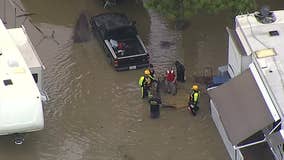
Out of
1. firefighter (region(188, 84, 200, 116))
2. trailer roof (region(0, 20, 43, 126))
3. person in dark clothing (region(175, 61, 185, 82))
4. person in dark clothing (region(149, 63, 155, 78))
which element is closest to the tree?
person in dark clothing (region(175, 61, 185, 82))

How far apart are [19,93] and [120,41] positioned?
19.8ft

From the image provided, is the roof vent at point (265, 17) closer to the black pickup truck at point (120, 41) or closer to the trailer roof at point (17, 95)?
the black pickup truck at point (120, 41)

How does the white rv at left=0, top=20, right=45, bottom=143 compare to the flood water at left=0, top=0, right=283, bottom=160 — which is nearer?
the white rv at left=0, top=20, right=45, bottom=143

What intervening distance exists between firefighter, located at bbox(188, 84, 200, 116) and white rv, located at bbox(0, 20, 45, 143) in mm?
4523

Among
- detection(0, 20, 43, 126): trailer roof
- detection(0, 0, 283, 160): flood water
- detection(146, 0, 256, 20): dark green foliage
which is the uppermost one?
detection(146, 0, 256, 20): dark green foliage

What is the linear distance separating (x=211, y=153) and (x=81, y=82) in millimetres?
5653

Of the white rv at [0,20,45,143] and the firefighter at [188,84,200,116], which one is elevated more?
the white rv at [0,20,45,143]

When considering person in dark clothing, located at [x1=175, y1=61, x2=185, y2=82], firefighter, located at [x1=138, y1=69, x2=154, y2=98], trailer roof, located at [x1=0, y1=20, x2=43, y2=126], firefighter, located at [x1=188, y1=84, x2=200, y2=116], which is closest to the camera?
trailer roof, located at [x1=0, y1=20, x2=43, y2=126]

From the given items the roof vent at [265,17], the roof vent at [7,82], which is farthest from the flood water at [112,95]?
the roof vent at [265,17]

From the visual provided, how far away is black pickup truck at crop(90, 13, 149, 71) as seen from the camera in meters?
25.8

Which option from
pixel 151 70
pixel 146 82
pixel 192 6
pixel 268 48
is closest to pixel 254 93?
pixel 268 48

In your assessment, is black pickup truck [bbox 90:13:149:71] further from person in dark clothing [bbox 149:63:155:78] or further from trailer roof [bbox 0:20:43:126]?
trailer roof [bbox 0:20:43:126]

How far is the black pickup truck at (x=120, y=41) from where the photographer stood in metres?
25.8

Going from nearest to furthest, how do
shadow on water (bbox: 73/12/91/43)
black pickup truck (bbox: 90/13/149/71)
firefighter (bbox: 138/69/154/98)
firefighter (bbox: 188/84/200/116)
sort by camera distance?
firefighter (bbox: 188/84/200/116) → firefighter (bbox: 138/69/154/98) → black pickup truck (bbox: 90/13/149/71) → shadow on water (bbox: 73/12/91/43)
